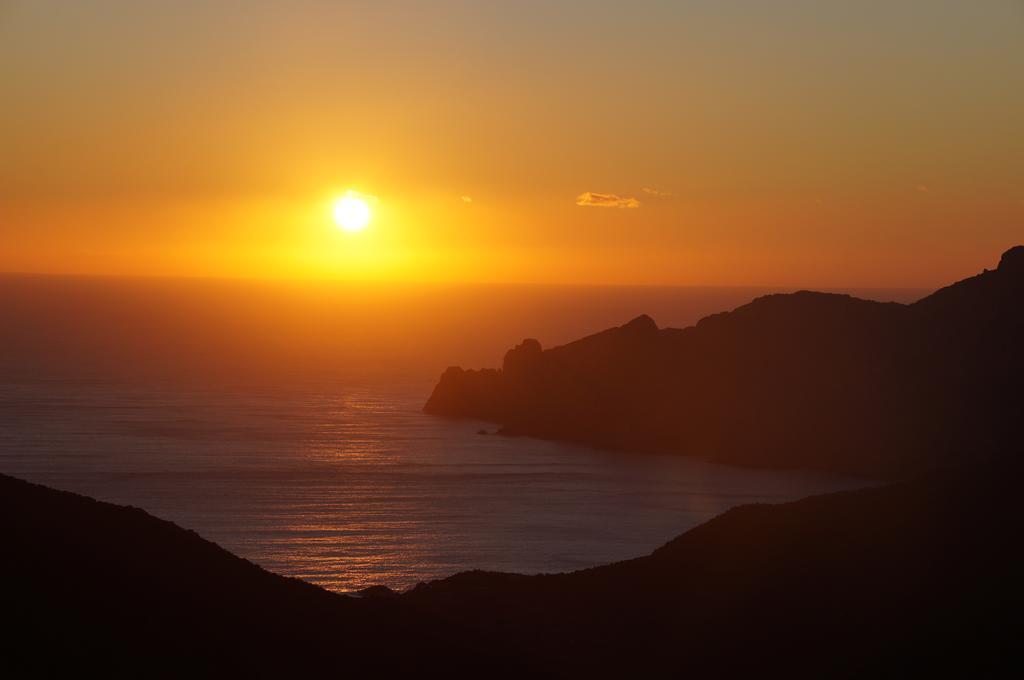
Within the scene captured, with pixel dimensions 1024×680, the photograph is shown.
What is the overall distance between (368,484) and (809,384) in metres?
36.3

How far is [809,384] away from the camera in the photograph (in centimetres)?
9031

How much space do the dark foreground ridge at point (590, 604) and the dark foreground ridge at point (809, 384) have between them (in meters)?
44.8

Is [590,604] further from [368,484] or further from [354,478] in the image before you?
[354,478]

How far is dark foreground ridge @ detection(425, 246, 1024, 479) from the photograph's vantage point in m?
82.9

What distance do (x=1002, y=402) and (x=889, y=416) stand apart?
26.3 ft

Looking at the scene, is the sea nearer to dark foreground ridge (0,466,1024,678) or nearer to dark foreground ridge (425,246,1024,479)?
dark foreground ridge (425,246,1024,479)

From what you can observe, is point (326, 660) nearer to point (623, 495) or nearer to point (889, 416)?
point (623, 495)

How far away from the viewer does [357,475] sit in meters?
81.6

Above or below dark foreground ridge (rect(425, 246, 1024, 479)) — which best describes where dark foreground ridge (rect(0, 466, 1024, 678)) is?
below

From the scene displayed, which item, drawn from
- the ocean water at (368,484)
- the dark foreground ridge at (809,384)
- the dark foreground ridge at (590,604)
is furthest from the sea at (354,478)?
the dark foreground ridge at (590,604)

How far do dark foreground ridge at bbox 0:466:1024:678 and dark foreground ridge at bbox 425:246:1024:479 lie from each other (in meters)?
44.8

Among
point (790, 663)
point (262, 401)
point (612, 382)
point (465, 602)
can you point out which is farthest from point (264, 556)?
point (262, 401)

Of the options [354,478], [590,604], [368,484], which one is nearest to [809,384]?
[368,484]

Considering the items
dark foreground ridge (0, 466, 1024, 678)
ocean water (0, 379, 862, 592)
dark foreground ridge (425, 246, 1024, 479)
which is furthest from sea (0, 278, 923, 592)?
dark foreground ridge (0, 466, 1024, 678)
